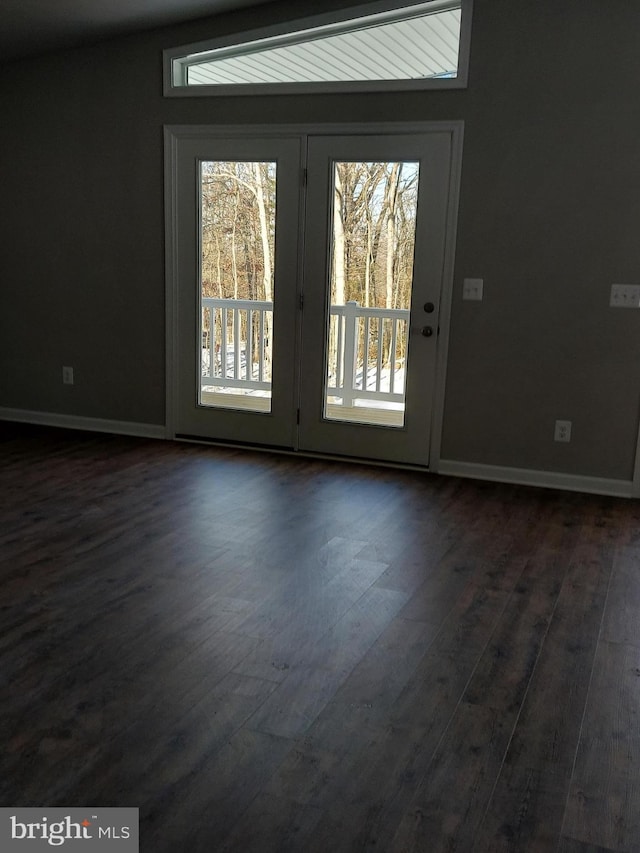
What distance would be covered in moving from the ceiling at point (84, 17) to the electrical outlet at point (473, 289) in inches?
80.5

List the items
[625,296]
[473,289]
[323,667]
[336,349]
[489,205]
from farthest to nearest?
[336,349] → [473,289] → [489,205] → [625,296] → [323,667]

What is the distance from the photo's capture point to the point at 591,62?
409 centimetres

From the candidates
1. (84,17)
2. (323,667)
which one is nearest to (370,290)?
(84,17)

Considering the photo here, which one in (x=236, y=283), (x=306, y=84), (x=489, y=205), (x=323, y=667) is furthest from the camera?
(x=236, y=283)

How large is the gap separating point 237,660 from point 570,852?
110 centimetres

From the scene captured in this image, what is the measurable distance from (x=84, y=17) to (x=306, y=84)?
1.37 metres

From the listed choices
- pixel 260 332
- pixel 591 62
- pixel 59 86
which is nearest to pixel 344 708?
pixel 260 332

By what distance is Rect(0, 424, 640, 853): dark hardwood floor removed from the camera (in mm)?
1743

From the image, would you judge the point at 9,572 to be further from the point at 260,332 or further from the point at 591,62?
the point at 591,62

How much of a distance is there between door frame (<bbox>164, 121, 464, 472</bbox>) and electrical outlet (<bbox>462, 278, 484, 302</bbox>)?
8cm

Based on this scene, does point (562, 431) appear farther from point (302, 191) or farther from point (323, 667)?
point (323, 667)

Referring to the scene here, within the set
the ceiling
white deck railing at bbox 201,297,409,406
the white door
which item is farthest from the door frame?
the ceiling

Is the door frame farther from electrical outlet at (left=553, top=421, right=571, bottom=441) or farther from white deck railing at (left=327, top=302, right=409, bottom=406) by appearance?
electrical outlet at (left=553, top=421, right=571, bottom=441)

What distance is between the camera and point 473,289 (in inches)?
177
